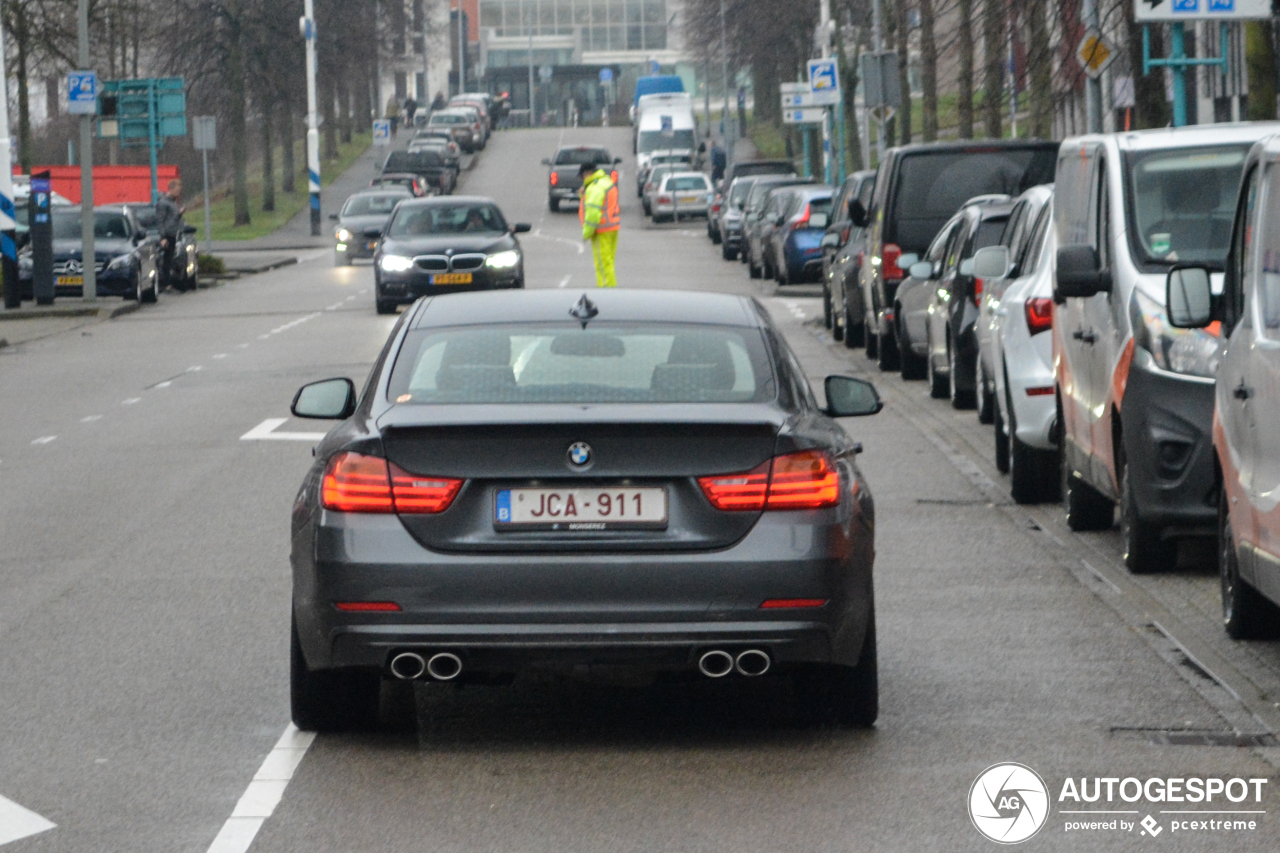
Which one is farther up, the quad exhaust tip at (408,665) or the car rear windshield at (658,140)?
the car rear windshield at (658,140)

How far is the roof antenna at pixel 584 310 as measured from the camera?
277 inches

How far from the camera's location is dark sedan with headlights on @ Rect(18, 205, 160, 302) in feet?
115

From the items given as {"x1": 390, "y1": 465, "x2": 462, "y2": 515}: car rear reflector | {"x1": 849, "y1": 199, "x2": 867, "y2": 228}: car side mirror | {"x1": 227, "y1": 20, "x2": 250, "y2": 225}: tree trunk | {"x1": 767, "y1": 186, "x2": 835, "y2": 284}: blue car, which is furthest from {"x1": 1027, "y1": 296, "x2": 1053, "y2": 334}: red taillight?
{"x1": 227, "y1": 20, "x2": 250, "y2": 225}: tree trunk

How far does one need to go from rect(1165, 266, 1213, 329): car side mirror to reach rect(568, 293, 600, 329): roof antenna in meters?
2.09

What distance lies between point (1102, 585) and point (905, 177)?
1097 centimetres

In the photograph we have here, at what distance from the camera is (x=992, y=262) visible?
1308 cm

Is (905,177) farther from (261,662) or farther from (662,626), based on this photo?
(662,626)

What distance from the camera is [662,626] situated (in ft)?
20.4

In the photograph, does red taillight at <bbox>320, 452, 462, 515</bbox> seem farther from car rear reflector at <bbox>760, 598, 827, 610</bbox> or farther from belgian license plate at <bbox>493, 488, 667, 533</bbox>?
car rear reflector at <bbox>760, 598, 827, 610</bbox>

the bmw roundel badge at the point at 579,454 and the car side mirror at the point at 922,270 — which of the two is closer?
the bmw roundel badge at the point at 579,454

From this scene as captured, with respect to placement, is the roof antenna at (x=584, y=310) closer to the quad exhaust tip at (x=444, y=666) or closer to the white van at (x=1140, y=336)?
the quad exhaust tip at (x=444, y=666)

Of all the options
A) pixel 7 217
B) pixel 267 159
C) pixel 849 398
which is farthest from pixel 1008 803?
pixel 267 159

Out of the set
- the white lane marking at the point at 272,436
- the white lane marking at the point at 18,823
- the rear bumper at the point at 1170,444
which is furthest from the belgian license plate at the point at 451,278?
the white lane marking at the point at 18,823

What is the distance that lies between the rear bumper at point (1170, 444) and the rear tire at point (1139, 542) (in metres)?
0.11
